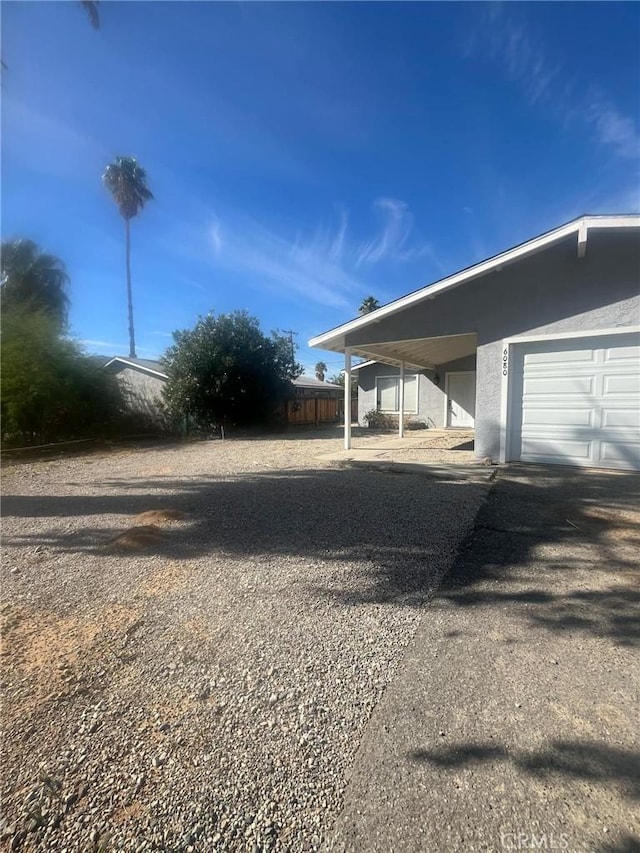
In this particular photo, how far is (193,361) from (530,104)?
43.4 ft

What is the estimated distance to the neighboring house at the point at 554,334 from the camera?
674 centimetres

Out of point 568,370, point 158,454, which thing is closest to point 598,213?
point 568,370

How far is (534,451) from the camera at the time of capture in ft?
25.5

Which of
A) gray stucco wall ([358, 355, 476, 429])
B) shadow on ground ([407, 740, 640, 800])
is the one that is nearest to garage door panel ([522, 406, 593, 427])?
shadow on ground ([407, 740, 640, 800])

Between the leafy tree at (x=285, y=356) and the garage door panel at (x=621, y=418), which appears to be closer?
the garage door panel at (x=621, y=418)

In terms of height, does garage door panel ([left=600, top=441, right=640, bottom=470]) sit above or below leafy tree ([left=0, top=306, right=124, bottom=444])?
below

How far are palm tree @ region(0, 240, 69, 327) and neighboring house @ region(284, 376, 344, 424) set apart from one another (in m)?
14.3

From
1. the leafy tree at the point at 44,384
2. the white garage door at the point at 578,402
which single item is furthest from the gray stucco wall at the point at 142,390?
the white garage door at the point at 578,402

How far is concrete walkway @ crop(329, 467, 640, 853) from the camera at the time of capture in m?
1.39

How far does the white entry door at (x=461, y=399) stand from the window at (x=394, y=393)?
5.11 ft

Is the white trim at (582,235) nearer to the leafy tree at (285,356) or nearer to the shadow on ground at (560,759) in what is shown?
the shadow on ground at (560,759)

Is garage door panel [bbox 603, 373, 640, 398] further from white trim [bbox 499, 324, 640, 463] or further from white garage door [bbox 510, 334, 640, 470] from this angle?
white trim [bbox 499, 324, 640, 463]

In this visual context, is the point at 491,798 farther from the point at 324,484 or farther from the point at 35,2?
the point at 35,2

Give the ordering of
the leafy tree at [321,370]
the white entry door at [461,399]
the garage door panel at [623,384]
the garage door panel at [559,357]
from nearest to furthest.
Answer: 1. the garage door panel at [623,384]
2. the garage door panel at [559,357]
3. the white entry door at [461,399]
4. the leafy tree at [321,370]
